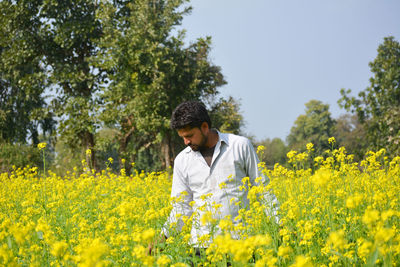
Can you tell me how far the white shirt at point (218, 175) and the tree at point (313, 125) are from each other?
4810cm

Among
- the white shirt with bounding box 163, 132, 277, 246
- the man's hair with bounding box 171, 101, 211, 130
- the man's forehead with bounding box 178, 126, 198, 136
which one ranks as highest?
the man's hair with bounding box 171, 101, 211, 130

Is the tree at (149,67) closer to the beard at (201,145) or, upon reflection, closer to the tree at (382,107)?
the tree at (382,107)

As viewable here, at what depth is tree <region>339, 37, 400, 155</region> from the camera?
39.0 ft

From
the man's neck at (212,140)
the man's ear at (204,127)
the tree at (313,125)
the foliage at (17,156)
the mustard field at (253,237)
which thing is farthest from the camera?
the tree at (313,125)

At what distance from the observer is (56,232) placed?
3430mm

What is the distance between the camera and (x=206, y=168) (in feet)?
10.1

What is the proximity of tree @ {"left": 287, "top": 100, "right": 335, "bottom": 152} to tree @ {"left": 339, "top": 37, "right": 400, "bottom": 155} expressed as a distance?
3584 centimetres

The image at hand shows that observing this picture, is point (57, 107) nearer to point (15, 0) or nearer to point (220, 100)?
point (15, 0)

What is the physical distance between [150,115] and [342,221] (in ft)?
40.8

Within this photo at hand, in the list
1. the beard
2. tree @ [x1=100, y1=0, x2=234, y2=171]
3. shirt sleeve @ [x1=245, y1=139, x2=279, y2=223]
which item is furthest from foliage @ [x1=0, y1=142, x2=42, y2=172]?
shirt sleeve @ [x1=245, y1=139, x2=279, y2=223]

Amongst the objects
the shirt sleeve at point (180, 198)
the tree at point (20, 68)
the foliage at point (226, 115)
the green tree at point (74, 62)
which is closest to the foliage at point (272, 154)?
the foliage at point (226, 115)

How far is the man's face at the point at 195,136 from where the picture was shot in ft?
9.84

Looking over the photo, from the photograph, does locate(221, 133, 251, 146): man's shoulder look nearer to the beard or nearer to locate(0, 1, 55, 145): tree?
the beard

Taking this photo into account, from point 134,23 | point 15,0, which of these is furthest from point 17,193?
point 15,0
